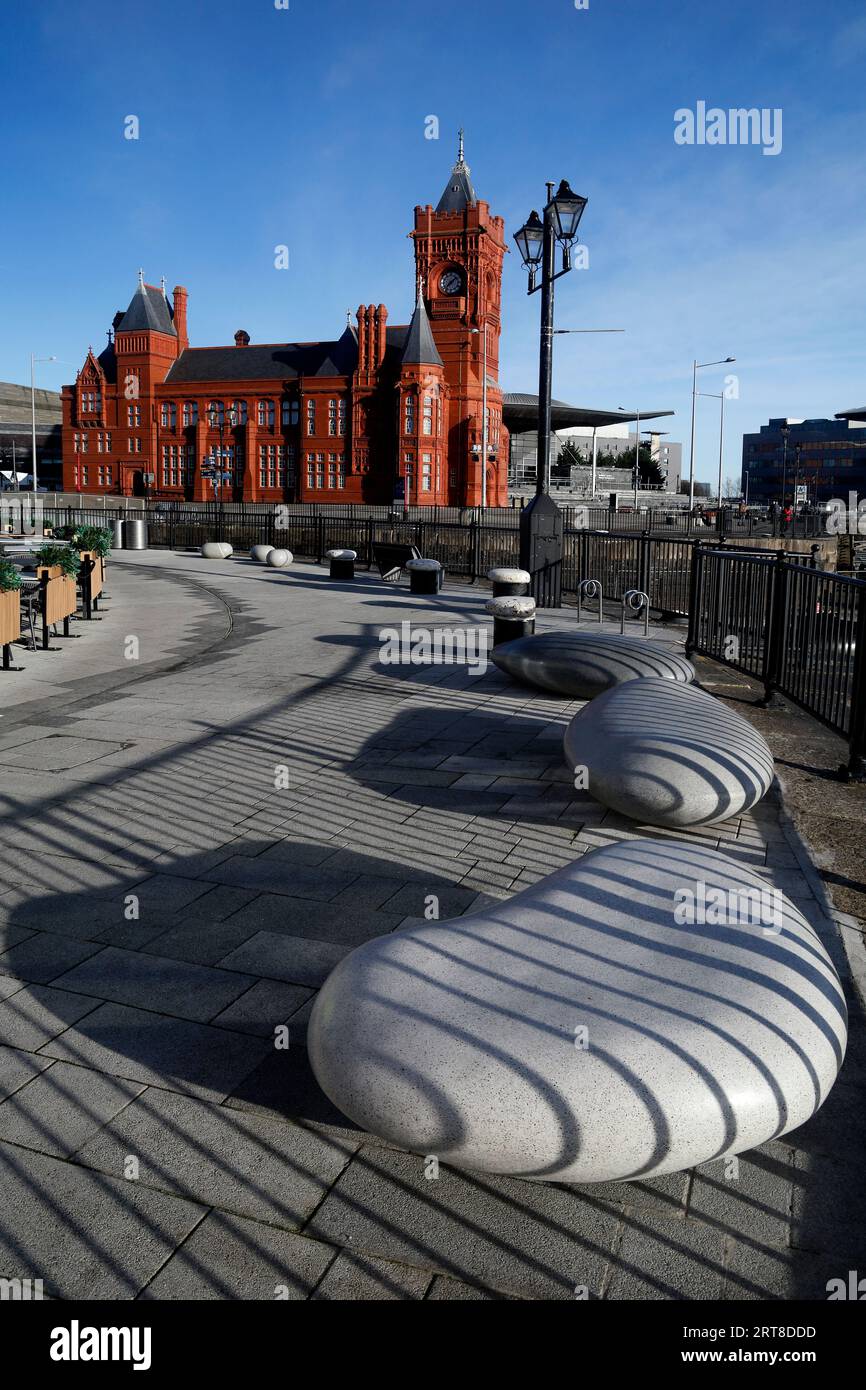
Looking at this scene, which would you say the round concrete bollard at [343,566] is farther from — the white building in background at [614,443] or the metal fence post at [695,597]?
the white building in background at [614,443]

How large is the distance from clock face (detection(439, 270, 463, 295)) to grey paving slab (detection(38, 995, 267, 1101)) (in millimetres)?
71392

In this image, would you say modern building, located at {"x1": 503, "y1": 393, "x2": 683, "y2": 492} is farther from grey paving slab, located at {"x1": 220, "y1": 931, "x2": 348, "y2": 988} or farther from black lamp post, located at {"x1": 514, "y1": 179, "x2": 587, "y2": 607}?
grey paving slab, located at {"x1": 220, "y1": 931, "x2": 348, "y2": 988}

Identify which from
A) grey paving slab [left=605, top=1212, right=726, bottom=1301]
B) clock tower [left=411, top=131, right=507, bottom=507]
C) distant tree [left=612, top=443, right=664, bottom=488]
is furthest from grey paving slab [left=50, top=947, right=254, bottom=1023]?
distant tree [left=612, top=443, right=664, bottom=488]

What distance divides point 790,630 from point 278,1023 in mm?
6992

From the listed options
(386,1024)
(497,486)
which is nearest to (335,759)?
(386,1024)

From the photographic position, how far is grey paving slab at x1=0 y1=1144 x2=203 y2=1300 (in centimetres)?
270

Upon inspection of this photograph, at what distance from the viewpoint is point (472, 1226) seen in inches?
115

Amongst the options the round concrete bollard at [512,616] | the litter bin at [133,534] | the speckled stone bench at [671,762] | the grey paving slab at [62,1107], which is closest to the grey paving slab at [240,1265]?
the grey paving slab at [62,1107]

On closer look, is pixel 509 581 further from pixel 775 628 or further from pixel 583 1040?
pixel 583 1040

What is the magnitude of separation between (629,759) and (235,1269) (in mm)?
4149

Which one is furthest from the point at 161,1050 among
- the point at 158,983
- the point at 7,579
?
the point at 7,579

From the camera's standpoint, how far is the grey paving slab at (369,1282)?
2625mm

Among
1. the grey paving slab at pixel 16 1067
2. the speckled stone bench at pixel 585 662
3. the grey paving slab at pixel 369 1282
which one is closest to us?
the grey paving slab at pixel 369 1282
